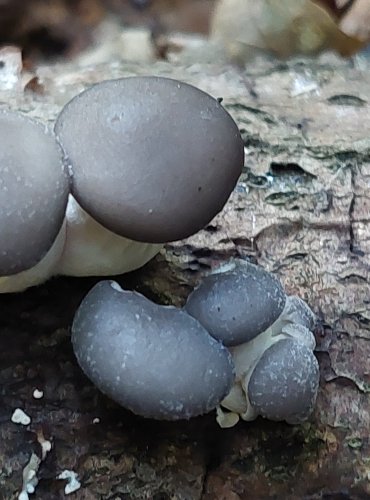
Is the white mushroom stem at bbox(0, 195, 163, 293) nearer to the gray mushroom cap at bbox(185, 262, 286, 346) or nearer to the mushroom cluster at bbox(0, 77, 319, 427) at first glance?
the mushroom cluster at bbox(0, 77, 319, 427)

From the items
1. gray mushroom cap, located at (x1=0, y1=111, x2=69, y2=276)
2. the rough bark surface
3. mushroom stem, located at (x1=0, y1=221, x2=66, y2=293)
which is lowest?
the rough bark surface

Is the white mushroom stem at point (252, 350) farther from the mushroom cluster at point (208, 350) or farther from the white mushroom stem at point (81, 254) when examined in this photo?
the white mushroom stem at point (81, 254)

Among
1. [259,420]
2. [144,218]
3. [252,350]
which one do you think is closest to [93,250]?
[144,218]

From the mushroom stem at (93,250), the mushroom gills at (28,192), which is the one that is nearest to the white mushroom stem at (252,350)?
the mushroom stem at (93,250)

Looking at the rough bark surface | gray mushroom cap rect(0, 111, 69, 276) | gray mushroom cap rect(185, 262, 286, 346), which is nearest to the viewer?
gray mushroom cap rect(0, 111, 69, 276)

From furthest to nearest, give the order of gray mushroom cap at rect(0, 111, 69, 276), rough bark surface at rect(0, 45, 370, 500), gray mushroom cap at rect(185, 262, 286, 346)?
rough bark surface at rect(0, 45, 370, 500), gray mushroom cap at rect(185, 262, 286, 346), gray mushroom cap at rect(0, 111, 69, 276)

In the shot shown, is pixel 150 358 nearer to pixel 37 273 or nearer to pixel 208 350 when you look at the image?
pixel 208 350

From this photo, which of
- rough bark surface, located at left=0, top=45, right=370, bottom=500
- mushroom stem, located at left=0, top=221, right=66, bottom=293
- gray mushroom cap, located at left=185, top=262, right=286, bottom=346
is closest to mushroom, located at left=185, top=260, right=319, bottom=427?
gray mushroom cap, located at left=185, top=262, right=286, bottom=346
